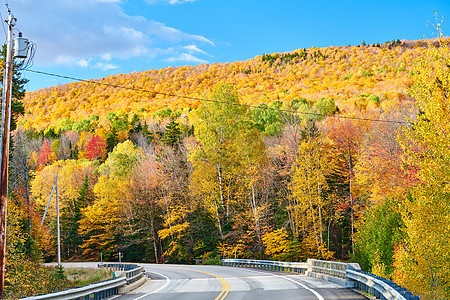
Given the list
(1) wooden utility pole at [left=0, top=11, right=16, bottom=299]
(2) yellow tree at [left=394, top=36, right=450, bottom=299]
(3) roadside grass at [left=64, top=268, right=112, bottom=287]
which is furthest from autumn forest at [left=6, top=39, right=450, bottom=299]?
(1) wooden utility pole at [left=0, top=11, right=16, bottom=299]

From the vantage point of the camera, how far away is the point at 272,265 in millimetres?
27844

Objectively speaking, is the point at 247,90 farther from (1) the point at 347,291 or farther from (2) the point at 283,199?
(1) the point at 347,291

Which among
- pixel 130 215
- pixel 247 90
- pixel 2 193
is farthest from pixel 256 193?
pixel 247 90

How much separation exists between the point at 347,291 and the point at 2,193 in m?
12.4

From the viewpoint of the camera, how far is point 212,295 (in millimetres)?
14414

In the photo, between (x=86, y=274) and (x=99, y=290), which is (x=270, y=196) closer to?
(x=86, y=274)

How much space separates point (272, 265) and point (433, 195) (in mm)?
15066

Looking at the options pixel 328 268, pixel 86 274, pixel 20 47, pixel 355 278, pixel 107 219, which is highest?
pixel 20 47

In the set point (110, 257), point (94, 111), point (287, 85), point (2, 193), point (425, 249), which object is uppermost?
point (287, 85)

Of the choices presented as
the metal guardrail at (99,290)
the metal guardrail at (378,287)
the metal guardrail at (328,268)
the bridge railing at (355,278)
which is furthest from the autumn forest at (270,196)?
the metal guardrail at (99,290)

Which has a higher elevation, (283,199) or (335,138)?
(335,138)

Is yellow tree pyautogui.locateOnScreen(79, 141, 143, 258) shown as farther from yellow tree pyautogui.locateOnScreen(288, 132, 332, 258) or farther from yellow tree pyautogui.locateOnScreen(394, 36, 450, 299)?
yellow tree pyautogui.locateOnScreen(394, 36, 450, 299)

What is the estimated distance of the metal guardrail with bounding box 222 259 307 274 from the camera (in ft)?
80.7

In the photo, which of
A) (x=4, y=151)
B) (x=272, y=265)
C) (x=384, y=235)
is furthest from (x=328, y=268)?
(x=4, y=151)
